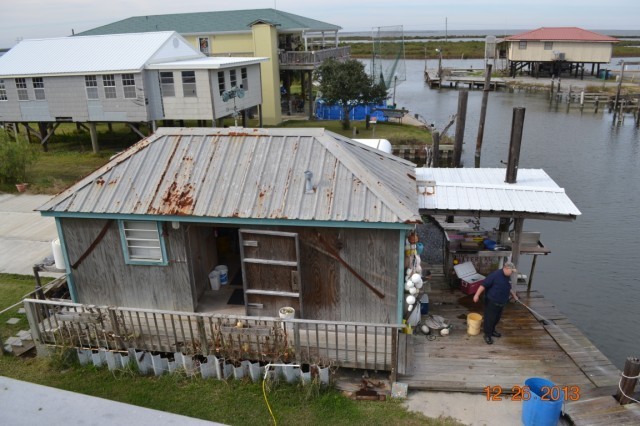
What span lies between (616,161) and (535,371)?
84.4 feet

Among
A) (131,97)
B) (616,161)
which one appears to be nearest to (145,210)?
(131,97)

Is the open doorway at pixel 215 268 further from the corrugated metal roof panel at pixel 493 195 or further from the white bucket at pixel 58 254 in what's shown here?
the corrugated metal roof panel at pixel 493 195

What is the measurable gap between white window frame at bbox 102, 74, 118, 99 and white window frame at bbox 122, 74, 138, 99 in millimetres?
611

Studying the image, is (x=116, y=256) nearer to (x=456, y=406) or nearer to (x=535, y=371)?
(x=456, y=406)

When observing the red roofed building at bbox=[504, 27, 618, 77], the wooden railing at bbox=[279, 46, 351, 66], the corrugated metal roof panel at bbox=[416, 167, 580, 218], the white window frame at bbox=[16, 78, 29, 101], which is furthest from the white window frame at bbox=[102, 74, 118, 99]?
the red roofed building at bbox=[504, 27, 618, 77]

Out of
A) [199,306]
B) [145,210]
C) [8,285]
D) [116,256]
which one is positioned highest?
[145,210]

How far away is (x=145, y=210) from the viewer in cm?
919

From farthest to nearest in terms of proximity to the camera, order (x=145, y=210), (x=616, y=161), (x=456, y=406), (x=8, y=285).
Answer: (x=616, y=161) → (x=8, y=285) → (x=145, y=210) → (x=456, y=406)

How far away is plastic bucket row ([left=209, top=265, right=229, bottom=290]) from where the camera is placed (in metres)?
10.9

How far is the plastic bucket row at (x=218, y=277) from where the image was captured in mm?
10875

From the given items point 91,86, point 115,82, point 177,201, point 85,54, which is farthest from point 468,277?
point 85,54

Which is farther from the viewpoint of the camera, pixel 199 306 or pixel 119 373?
pixel 199 306

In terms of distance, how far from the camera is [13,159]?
22.3m

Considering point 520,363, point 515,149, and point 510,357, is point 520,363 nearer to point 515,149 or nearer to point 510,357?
point 510,357
